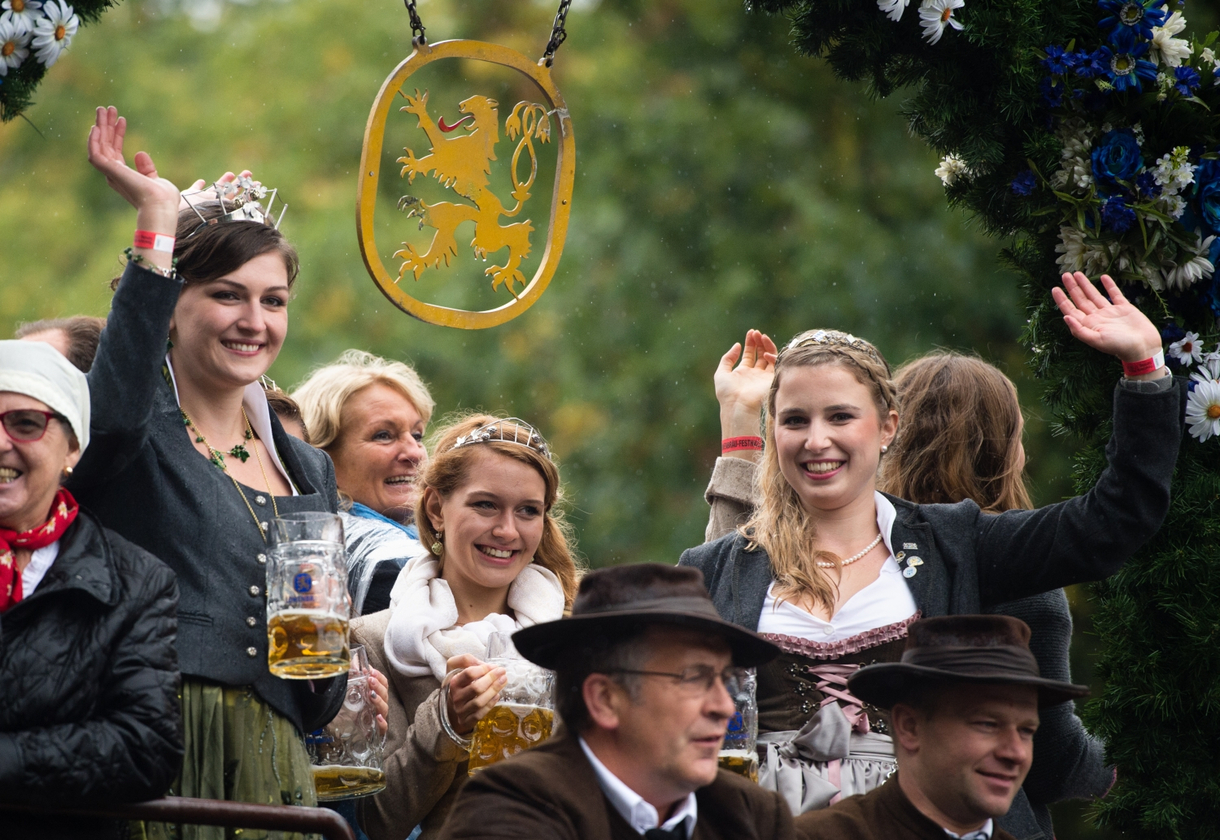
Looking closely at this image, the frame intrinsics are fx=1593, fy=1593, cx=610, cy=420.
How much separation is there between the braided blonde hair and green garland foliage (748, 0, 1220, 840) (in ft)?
2.13

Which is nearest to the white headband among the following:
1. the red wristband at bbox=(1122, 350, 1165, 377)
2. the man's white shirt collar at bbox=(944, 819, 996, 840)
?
the man's white shirt collar at bbox=(944, 819, 996, 840)

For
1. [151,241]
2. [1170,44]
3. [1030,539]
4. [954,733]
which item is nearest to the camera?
[954,733]

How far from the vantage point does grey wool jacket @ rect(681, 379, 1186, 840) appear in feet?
13.5

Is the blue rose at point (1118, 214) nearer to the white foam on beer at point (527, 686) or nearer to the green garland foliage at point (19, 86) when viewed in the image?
the white foam on beer at point (527, 686)

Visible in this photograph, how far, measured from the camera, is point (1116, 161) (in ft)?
15.4

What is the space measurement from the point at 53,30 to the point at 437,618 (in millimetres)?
1851

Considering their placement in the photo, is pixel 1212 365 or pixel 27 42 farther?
pixel 1212 365

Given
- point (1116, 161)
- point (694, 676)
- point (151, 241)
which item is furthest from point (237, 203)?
point (1116, 161)

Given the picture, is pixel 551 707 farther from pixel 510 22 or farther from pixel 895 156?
pixel 510 22

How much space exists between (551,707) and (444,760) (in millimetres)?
349

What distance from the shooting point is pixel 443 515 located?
4.78 metres

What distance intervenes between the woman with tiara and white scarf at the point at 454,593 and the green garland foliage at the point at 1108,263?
156 centimetres

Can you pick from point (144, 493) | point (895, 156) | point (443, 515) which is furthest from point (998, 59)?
point (895, 156)

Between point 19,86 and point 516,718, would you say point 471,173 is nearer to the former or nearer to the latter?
point 19,86
